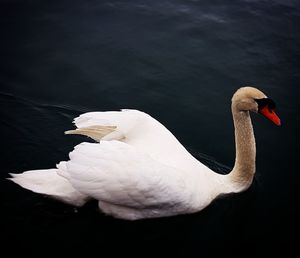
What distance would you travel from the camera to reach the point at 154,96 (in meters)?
8.53

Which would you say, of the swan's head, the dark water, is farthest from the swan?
the dark water

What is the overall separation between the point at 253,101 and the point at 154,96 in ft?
10.1

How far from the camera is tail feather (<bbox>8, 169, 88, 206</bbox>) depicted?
5262mm

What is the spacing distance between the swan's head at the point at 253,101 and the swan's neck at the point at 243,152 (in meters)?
0.13

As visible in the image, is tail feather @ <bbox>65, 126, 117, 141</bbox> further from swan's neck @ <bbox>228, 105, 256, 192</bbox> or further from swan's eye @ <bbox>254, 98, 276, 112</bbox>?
swan's eye @ <bbox>254, 98, 276, 112</bbox>

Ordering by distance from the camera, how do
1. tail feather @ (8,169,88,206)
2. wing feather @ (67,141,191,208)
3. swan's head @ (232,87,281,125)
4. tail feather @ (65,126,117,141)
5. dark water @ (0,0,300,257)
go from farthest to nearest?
tail feather @ (65,126,117,141) < swan's head @ (232,87,281,125) < dark water @ (0,0,300,257) < tail feather @ (8,169,88,206) < wing feather @ (67,141,191,208)

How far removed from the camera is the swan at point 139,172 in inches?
197

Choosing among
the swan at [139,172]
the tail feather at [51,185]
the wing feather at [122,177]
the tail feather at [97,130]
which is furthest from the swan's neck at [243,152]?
the tail feather at [51,185]

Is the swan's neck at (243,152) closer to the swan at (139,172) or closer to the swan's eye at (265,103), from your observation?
the swan at (139,172)

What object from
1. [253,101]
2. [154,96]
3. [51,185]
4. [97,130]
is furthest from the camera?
[154,96]

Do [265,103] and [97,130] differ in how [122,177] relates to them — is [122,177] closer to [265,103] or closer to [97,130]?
[97,130]

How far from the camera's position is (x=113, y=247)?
547 centimetres

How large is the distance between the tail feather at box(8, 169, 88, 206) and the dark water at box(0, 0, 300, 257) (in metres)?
0.50

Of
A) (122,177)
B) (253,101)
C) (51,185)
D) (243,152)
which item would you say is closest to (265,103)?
(253,101)
